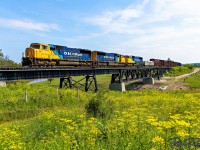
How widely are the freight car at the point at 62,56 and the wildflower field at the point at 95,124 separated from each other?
5404 millimetres

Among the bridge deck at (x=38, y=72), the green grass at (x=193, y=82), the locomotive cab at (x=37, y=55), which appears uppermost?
the locomotive cab at (x=37, y=55)

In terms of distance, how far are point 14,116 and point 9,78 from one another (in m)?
Result: 8.83

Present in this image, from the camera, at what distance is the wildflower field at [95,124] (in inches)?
219

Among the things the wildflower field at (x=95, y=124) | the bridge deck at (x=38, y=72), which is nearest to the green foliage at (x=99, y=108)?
the wildflower field at (x=95, y=124)

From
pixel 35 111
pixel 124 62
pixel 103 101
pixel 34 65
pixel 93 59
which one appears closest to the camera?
pixel 103 101

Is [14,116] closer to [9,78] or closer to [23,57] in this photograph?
[9,78]

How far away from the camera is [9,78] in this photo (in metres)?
27.4

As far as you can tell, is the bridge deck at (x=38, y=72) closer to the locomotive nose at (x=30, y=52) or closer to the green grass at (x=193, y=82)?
the locomotive nose at (x=30, y=52)

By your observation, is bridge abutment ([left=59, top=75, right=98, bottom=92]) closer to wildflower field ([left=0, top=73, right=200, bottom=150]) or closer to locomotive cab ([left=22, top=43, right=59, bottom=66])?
locomotive cab ([left=22, top=43, right=59, bottom=66])

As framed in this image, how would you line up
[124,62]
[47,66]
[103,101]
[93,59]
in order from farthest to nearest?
[124,62] < [93,59] < [47,66] < [103,101]

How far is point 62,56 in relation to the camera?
3872 centimetres

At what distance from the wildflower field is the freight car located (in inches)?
213

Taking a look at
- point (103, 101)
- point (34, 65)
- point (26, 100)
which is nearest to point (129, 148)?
point (103, 101)

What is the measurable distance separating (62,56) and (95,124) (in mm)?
31353
